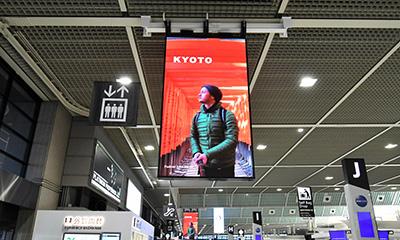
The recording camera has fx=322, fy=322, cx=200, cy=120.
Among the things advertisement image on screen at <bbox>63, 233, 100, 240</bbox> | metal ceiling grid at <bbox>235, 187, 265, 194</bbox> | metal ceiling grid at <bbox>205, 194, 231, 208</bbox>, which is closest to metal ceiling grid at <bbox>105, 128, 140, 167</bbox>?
advertisement image on screen at <bbox>63, 233, 100, 240</bbox>

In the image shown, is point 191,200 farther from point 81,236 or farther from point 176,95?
point 176,95

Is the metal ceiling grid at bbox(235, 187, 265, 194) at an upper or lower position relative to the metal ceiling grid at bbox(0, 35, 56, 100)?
upper

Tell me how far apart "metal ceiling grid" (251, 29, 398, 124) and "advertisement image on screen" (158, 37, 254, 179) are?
1412mm

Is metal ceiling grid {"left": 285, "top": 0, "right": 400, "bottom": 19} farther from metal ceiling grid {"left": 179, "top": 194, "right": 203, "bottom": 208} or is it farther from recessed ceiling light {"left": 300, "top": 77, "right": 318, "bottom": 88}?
metal ceiling grid {"left": 179, "top": 194, "right": 203, "bottom": 208}

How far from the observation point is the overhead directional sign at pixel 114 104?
3969 millimetres

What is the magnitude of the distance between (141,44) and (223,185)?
377 inches

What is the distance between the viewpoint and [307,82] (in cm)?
523

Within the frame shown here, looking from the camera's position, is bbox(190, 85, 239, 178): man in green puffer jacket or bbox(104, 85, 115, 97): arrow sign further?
bbox(104, 85, 115, 97): arrow sign

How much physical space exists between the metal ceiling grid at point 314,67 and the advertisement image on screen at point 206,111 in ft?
4.63

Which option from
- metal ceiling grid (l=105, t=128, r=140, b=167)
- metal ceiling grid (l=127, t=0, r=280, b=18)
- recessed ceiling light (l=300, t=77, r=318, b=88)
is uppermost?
recessed ceiling light (l=300, t=77, r=318, b=88)

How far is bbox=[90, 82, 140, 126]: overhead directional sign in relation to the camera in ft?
13.0

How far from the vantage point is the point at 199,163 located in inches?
106

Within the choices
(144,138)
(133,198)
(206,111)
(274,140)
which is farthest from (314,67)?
(133,198)

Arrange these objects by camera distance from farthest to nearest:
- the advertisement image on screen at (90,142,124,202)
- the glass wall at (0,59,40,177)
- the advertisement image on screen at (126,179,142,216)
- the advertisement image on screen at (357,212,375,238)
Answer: the advertisement image on screen at (126,179,142,216) < the advertisement image on screen at (90,142,124,202) < the glass wall at (0,59,40,177) < the advertisement image on screen at (357,212,375,238)
